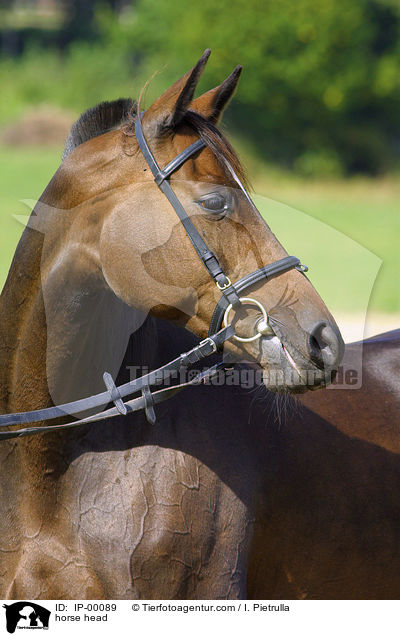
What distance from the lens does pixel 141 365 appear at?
2848 millimetres

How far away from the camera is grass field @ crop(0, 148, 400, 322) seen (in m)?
3.04

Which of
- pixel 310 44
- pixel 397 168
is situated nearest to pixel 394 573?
pixel 397 168

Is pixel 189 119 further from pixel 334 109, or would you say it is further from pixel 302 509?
pixel 334 109

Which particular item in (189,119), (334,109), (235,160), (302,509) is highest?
(334,109)

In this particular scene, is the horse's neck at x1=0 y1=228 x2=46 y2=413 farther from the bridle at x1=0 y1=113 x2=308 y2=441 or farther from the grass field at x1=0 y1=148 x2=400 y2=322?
the grass field at x1=0 y1=148 x2=400 y2=322

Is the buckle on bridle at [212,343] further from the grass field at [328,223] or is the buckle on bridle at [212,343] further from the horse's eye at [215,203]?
the grass field at [328,223]

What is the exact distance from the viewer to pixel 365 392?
343 centimetres

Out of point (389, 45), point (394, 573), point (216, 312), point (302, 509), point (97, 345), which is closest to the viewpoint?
point (216, 312)

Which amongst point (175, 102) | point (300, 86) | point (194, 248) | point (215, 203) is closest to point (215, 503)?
point (194, 248)
